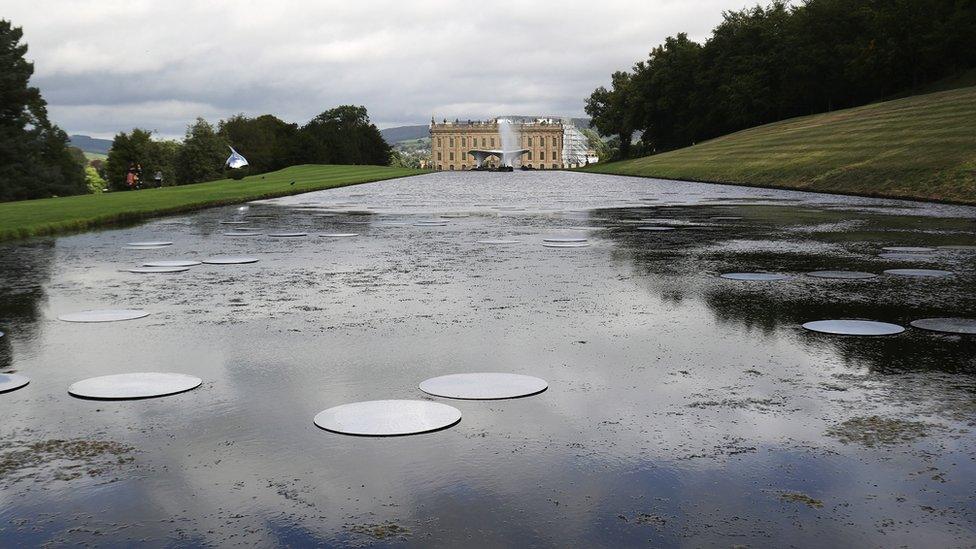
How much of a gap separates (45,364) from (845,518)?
17.8ft

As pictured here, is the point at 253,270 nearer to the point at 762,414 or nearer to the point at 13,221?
the point at 762,414

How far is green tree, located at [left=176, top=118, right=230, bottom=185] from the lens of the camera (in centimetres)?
11812

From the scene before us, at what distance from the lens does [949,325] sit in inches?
295

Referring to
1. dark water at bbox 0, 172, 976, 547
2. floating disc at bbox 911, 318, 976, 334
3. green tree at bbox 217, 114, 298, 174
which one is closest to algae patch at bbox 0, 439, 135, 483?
dark water at bbox 0, 172, 976, 547

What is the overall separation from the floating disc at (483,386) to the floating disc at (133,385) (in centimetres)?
154

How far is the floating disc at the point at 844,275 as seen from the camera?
1059 cm

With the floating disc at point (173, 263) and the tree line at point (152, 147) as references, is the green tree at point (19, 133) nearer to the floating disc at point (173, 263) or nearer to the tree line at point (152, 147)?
the tree line at point (152, 147)

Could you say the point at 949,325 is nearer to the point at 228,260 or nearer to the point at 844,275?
the point at 844,275

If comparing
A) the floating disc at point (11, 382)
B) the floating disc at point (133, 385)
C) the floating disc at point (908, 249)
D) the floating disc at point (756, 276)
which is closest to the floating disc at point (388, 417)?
the floating disc at point (133, 385)

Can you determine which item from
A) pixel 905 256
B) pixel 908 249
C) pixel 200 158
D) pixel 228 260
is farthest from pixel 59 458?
pixel 200 158

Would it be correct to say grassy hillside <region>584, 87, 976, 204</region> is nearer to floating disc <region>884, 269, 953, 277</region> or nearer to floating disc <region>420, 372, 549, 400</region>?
floating disc <region>884, 269, 953, 277</region>

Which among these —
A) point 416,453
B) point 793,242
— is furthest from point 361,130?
point 416,453

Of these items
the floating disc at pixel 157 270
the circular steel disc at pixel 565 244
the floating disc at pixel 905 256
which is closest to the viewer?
the floating disc at pixel 157 270

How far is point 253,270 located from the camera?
12094 millimetres
